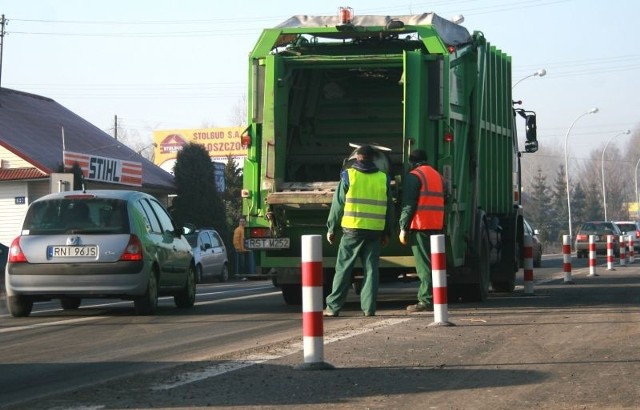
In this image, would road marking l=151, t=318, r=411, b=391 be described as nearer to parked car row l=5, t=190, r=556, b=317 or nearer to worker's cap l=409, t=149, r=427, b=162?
worker's cap l=409, t=149, r=427, b=162

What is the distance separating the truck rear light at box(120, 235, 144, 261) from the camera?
47.4 ft

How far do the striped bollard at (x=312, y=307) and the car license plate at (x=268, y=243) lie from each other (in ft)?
20.4

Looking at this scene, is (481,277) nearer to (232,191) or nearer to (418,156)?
(418,156)

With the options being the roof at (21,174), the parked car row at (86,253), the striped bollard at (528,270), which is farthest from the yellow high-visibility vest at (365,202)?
the roof at (21,174)

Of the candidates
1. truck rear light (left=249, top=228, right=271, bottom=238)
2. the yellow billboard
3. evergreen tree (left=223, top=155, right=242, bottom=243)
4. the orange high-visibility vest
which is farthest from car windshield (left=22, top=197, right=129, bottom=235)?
the yellow billboard

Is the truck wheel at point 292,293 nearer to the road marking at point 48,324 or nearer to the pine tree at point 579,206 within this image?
the road marking at point 48,324

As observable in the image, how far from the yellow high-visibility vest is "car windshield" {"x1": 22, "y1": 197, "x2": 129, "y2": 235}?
9.43 ft

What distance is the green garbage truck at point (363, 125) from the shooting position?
1503cm

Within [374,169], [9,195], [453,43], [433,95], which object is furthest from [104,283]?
[9,195]

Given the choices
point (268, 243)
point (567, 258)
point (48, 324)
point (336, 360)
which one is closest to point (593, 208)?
point (567, 258)

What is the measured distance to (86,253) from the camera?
14359 millimetres

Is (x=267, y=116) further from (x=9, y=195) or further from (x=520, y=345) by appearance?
(x=9, y=195)

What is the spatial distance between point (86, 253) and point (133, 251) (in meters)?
0.54

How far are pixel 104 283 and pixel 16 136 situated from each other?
30224mm
